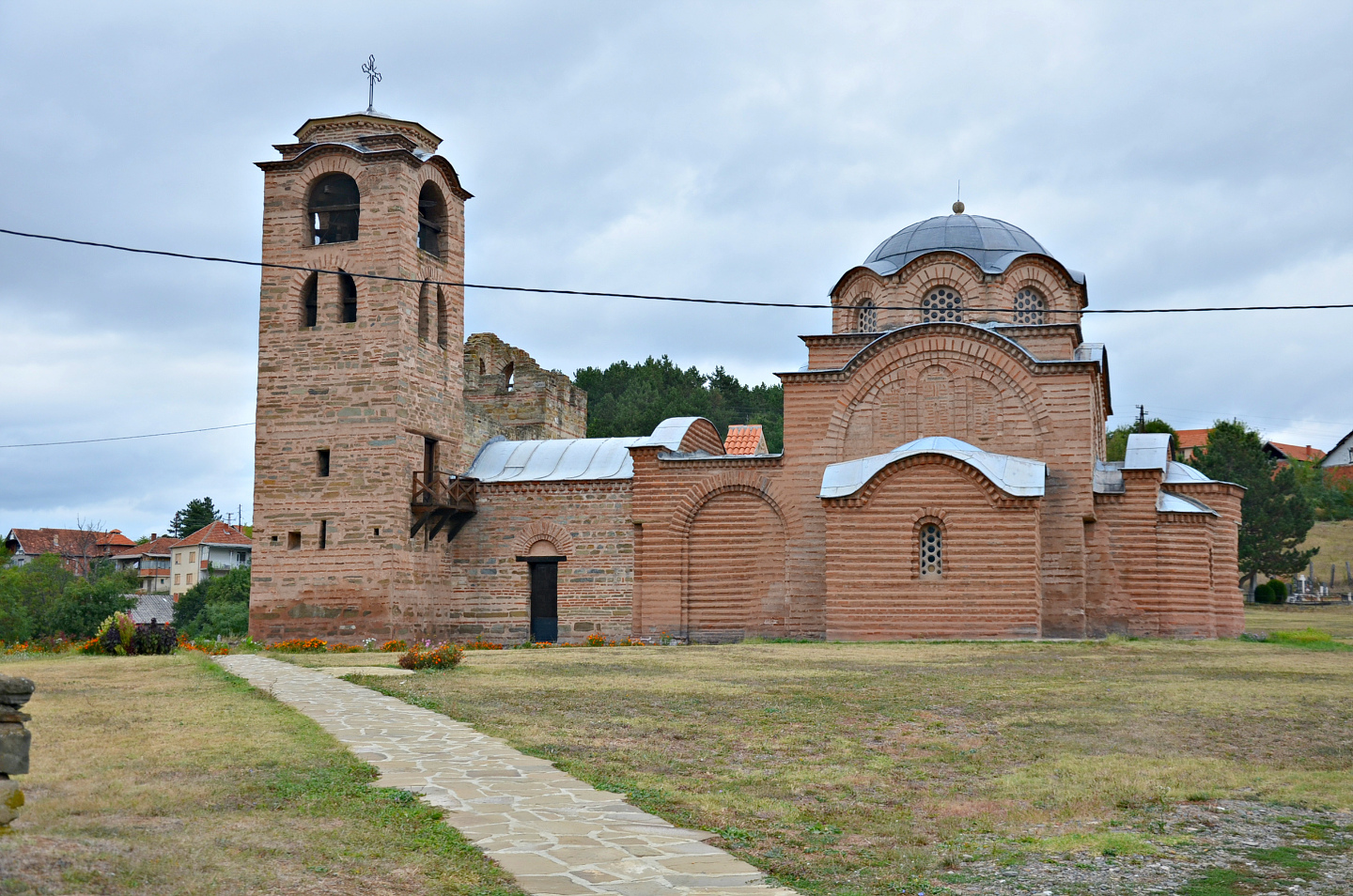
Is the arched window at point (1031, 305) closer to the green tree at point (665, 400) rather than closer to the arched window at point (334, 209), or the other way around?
the arched window at point (334, 209)

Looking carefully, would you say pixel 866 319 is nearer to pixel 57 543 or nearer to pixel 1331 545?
pixel 1331 545

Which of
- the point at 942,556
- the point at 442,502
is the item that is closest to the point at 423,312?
the point at 442,502

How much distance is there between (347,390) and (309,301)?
238 cm

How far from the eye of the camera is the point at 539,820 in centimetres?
580

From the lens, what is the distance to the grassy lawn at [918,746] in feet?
18.9

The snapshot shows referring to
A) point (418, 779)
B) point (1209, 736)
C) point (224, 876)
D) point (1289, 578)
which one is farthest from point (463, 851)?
point (1289, 578)

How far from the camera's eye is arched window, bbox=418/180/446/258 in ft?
82.8

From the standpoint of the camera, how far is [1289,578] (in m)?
48.2

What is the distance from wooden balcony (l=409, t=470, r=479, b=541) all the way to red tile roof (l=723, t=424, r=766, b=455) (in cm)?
1063

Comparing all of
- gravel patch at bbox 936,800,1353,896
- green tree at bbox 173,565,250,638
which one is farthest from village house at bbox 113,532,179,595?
gravel patch at bbox 936,800,1353,896

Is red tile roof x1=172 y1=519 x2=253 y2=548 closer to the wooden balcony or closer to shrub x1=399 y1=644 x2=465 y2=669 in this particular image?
the wooden balcony

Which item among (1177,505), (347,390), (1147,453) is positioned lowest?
(1177,505)

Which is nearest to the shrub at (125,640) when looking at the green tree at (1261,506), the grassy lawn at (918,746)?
the grassy lawn at (918,746)

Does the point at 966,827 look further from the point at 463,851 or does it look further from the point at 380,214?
the point at 380,214
